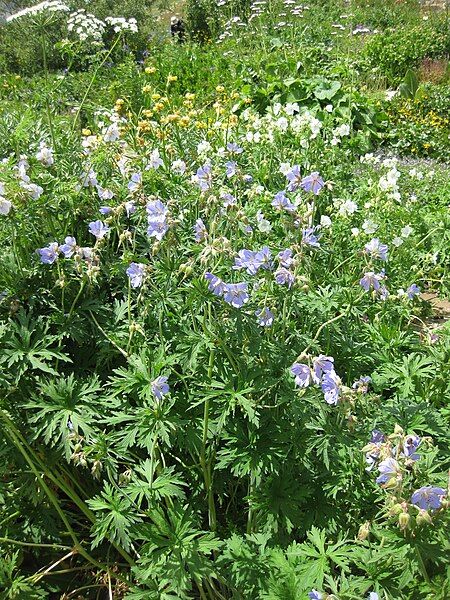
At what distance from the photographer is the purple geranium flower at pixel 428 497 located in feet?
5.36

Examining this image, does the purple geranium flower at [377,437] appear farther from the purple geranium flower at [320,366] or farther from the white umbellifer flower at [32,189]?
the white umbellifer flower at [32,189]

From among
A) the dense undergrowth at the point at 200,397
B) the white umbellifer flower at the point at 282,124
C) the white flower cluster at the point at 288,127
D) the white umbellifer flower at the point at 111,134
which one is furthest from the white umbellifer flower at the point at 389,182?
the white umbellifer flower at the point at 111,134

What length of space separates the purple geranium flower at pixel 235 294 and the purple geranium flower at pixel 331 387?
1.25 ft

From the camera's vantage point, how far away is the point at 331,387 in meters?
1.88

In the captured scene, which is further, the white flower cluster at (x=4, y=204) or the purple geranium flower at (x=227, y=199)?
the purple geranium flower at (x=227, y=199)

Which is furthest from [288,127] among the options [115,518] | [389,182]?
[115,518]

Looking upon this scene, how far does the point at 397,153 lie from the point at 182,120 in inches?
126

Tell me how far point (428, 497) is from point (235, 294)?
Result: 2.74ft

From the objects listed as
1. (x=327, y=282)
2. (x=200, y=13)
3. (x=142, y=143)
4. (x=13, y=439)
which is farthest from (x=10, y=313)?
(x=200, y=13)

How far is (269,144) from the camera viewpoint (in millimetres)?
3996

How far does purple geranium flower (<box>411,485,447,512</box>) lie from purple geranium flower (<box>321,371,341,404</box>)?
0.36 m

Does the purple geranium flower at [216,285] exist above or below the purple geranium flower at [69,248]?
below

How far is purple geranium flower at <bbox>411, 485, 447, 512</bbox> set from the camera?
163 cm

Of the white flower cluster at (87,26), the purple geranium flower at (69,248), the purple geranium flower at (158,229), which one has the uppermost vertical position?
the purple geranium flower at (158,229)
